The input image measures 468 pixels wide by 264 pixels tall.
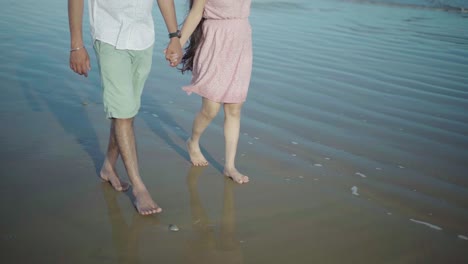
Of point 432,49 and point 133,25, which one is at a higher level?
point 133,25

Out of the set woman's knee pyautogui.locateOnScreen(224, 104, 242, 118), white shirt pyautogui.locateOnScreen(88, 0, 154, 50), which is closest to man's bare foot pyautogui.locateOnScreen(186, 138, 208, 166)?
woman's knee pyautogui.locateOnScreen(224, 104, 242, 118)

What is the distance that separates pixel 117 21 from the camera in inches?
101

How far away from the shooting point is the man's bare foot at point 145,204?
2659 mm

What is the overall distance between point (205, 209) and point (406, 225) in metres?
1.26

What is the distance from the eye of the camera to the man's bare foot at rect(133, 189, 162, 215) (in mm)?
2659

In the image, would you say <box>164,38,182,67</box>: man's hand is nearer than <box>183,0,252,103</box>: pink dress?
Yes

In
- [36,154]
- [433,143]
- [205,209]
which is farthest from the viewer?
[433,143]

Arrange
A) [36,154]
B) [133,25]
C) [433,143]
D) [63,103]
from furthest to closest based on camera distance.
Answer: [63,103]
[433,143]
[36,154]
[133,25]

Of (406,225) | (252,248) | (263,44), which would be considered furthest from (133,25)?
(263,44)

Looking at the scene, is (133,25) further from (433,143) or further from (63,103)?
(433,143)

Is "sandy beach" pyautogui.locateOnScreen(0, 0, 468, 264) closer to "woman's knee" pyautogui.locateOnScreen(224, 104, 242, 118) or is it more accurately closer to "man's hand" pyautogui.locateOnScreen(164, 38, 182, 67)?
"woman's knee" pyautogui.locateOnScreen(224, 104, 242, 118)

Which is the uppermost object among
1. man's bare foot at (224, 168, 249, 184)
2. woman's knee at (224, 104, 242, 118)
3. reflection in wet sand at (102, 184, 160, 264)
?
woman's knee at (224, 104, 242, 118)

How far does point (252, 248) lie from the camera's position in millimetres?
2424

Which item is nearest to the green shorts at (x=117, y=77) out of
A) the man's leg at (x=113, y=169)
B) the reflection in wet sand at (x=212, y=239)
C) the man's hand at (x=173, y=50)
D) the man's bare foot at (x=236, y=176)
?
the man's hand at (x=173, y=50)
